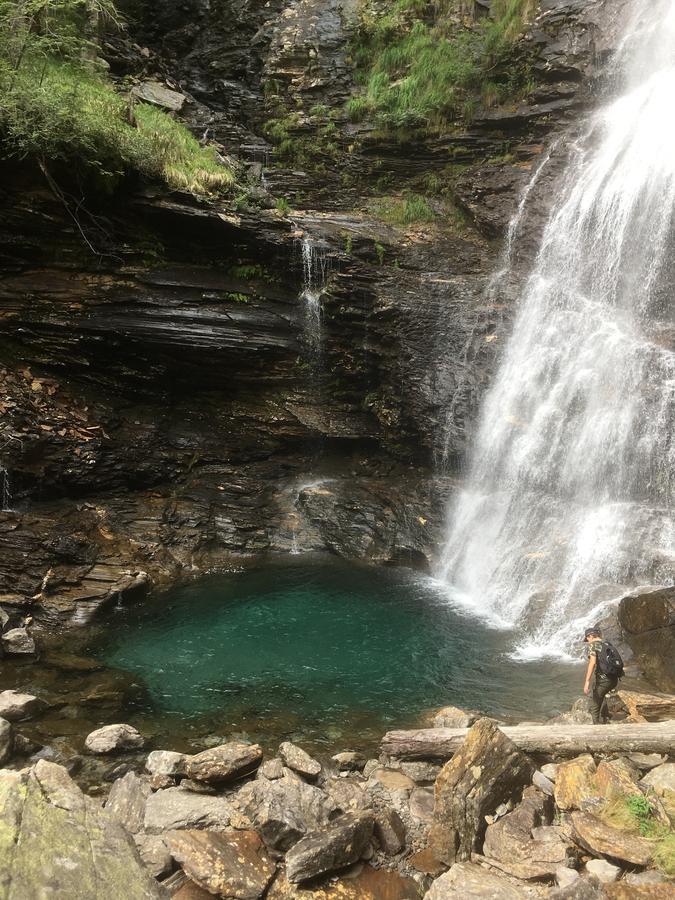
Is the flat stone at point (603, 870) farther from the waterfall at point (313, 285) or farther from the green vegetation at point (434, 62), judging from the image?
the green vegetation at point (434, 62)

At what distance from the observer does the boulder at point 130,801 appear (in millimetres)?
5220

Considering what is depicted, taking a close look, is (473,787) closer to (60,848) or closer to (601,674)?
(601,674)

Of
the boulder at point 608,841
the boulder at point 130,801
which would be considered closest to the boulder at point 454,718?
the boulder at point 608,841

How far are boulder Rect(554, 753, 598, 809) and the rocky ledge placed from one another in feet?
0.04

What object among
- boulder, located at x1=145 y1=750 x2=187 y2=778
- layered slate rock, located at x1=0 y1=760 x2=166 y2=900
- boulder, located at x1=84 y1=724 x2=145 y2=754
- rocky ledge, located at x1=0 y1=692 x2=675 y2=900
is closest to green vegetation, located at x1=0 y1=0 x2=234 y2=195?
boulder, located at x1=84 y1=724 x2=145 y2=754

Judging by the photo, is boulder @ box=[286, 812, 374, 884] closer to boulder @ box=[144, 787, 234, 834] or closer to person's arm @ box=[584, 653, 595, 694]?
boulder @ box=[144, 787, 234, 834]

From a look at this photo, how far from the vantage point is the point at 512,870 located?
4195 mm

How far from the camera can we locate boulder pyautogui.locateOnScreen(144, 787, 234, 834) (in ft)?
16.8

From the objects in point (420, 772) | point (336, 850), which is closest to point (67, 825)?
point (336, 850)

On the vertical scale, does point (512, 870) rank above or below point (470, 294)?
below

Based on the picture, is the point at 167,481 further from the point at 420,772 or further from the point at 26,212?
the point at 420,772

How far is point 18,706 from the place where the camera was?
7.59m

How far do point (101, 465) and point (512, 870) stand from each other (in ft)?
44.1

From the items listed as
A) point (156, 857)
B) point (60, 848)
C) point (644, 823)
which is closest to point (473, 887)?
point (644, 823)
